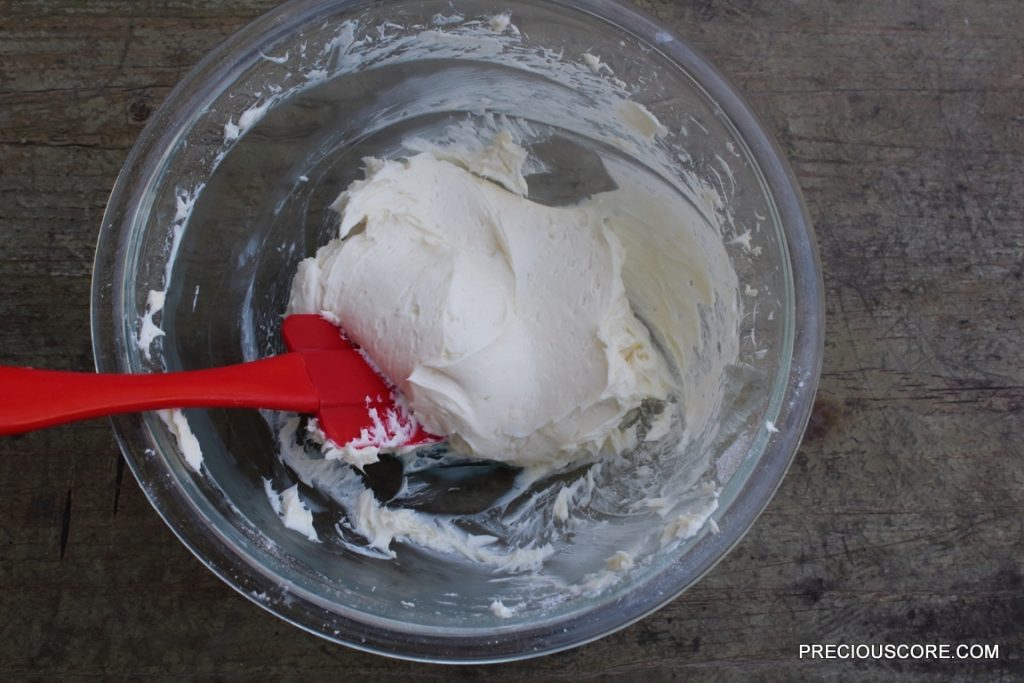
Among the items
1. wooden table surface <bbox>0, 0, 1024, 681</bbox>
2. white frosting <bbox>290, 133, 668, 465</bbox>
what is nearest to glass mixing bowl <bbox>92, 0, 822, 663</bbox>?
white frosting <bbox>290, 133, 668, 465</bbox>

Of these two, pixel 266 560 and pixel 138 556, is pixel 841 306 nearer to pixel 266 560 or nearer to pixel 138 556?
pixel 266 560

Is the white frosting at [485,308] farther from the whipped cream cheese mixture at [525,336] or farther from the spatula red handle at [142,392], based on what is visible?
the spatula red handle at [142,392]

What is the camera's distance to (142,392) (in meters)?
1.00

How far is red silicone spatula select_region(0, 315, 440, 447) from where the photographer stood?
952 mm

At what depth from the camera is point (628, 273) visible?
1.39 meters

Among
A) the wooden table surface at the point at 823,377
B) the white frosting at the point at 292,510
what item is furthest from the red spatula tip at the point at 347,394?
the wooden table surface at the point at 823,377

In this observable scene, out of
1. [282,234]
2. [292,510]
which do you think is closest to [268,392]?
[292,510]

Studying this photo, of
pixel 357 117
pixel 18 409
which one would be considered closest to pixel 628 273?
pixel 357 117

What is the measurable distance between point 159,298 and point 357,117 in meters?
0.45

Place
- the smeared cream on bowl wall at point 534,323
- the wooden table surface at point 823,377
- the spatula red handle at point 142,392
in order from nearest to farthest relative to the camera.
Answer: the spatula red handle at point 142,392
the smeared cream on bowl wall at point 534,323
the wooden table surface at point 823,377

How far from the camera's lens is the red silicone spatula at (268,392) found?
952 millimetres

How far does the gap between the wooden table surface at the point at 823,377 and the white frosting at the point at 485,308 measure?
1.33 ft

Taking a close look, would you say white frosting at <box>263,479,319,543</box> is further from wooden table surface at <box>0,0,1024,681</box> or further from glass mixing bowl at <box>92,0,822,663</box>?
wooden table surface at <box>0,0,1024,681</box>

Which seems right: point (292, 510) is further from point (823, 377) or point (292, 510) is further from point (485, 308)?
point (823, 377)
